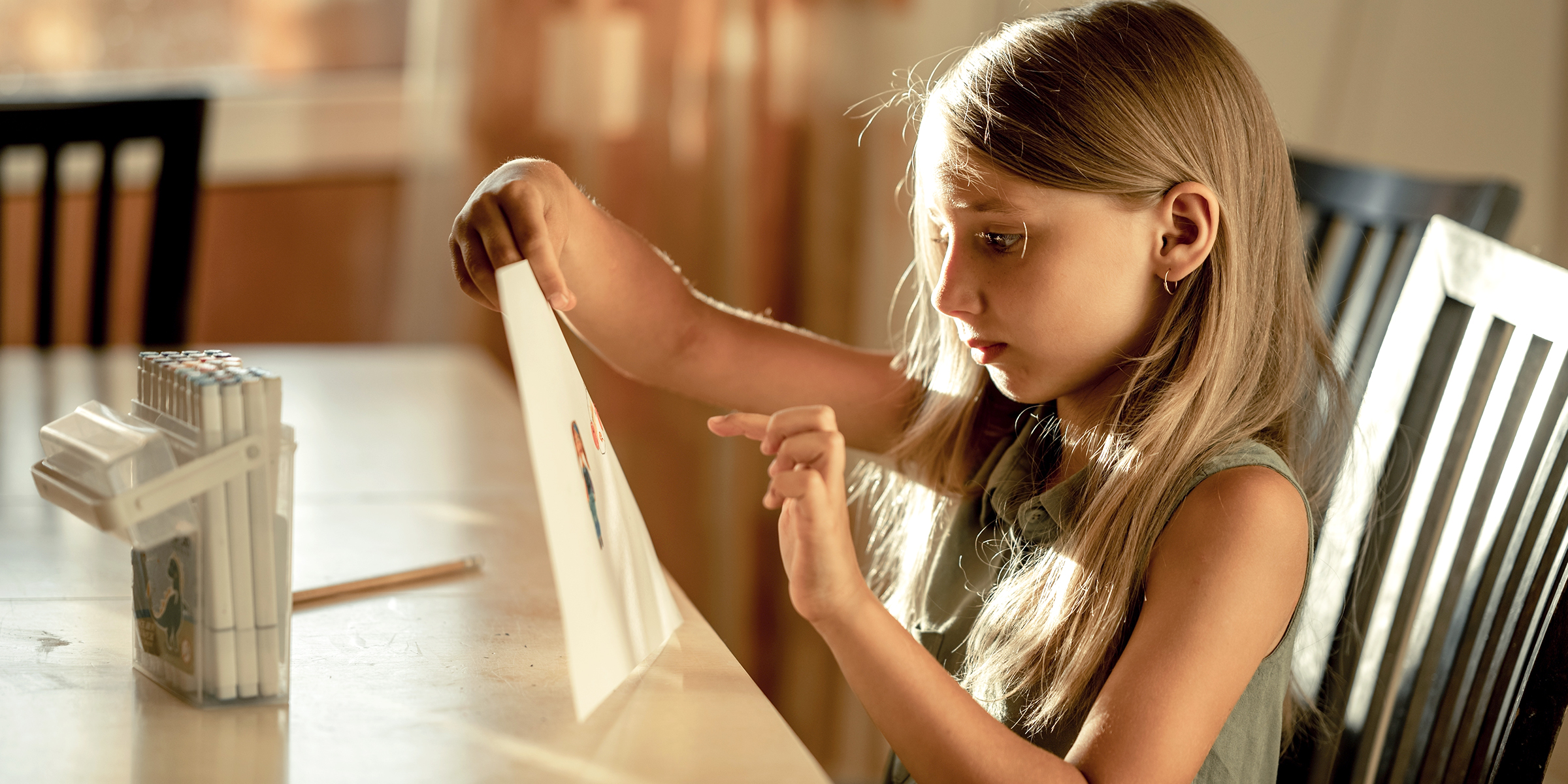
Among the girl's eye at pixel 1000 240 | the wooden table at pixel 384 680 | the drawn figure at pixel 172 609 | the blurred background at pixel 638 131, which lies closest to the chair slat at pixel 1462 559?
the girl's eye at pixel 1000 240

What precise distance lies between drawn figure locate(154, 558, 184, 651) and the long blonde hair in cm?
46

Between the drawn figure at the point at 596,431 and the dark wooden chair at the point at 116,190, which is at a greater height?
the drawn figure at the point at 596,431

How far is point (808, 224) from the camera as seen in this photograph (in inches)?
82.4

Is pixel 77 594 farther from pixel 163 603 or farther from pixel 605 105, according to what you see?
pixel 605 105

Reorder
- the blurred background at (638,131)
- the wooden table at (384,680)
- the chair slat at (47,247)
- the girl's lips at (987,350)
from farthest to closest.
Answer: the blurred background at (638,131)
the chair slat at (47,247)
the girl's lips at (987,350)
the wooden table at (384,680)

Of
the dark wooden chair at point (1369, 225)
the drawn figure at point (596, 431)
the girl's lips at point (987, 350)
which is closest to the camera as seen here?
the drawn figure at point (596, 431)

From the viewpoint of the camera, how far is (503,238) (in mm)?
703

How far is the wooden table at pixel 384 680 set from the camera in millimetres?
550

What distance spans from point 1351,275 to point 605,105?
1190mm

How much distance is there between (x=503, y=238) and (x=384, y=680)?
0.24 metres

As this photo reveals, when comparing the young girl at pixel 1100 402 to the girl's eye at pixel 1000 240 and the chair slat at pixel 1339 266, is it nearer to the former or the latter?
the girl's eye at pixel 1000 240

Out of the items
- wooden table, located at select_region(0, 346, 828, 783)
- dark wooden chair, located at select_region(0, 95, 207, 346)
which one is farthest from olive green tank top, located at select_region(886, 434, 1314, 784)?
dark wooden chair, located at select_region(0, 95, 207, 346)

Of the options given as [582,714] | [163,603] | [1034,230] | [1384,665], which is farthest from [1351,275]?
[163,603]

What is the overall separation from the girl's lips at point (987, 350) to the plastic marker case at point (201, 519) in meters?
0.41
